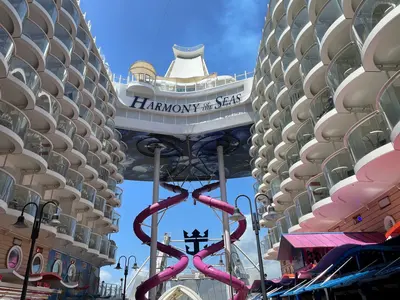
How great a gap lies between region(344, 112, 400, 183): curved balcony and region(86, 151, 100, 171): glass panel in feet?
64.5

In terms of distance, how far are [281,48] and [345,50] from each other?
11.2 metres

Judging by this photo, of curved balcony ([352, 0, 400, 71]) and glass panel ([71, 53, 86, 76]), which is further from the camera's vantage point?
glass panel ([71, 53, 86, 76])

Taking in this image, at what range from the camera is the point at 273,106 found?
27234mm

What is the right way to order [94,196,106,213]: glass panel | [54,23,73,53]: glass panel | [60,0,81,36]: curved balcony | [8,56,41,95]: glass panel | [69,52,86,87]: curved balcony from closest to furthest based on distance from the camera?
[8,56,41,95]: glass panel → [54,23,73,53]: glass panel → [60,0,81,36]: curved balcony → [69,52,86,87]: curved balcony → [94,196,106,213]: glass panel

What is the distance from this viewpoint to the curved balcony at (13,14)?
50.8 feet

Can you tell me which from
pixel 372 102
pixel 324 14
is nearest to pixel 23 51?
pixel 324 14

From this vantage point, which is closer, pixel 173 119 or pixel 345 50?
pixel 345 50

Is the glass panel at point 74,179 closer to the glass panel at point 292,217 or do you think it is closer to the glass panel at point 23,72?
the glass panel at point 23,72

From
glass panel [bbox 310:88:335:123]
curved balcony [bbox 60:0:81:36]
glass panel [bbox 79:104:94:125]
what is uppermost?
curved balcony [bbox 60:0:81:36]

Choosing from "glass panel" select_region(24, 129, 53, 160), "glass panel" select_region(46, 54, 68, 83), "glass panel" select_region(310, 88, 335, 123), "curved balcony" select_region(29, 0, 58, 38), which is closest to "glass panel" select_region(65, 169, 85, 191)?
"glass panel" select_region(24, 129, 53, 160)

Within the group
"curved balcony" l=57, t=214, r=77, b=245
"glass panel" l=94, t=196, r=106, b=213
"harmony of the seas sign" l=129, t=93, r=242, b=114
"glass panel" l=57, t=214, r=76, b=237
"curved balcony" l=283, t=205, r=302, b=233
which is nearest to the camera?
"curved balcony" l=283, t=205, r=302, b=233

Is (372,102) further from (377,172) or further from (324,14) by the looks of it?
(324,14)

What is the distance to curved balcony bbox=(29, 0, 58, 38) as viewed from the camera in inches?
772

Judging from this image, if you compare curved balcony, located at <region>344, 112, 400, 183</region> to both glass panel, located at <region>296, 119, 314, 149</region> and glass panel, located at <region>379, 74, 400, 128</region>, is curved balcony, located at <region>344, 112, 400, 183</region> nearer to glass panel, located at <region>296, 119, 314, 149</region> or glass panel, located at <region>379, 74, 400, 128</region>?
glass panel, located at <region>379, 74, 400, 128</region>
